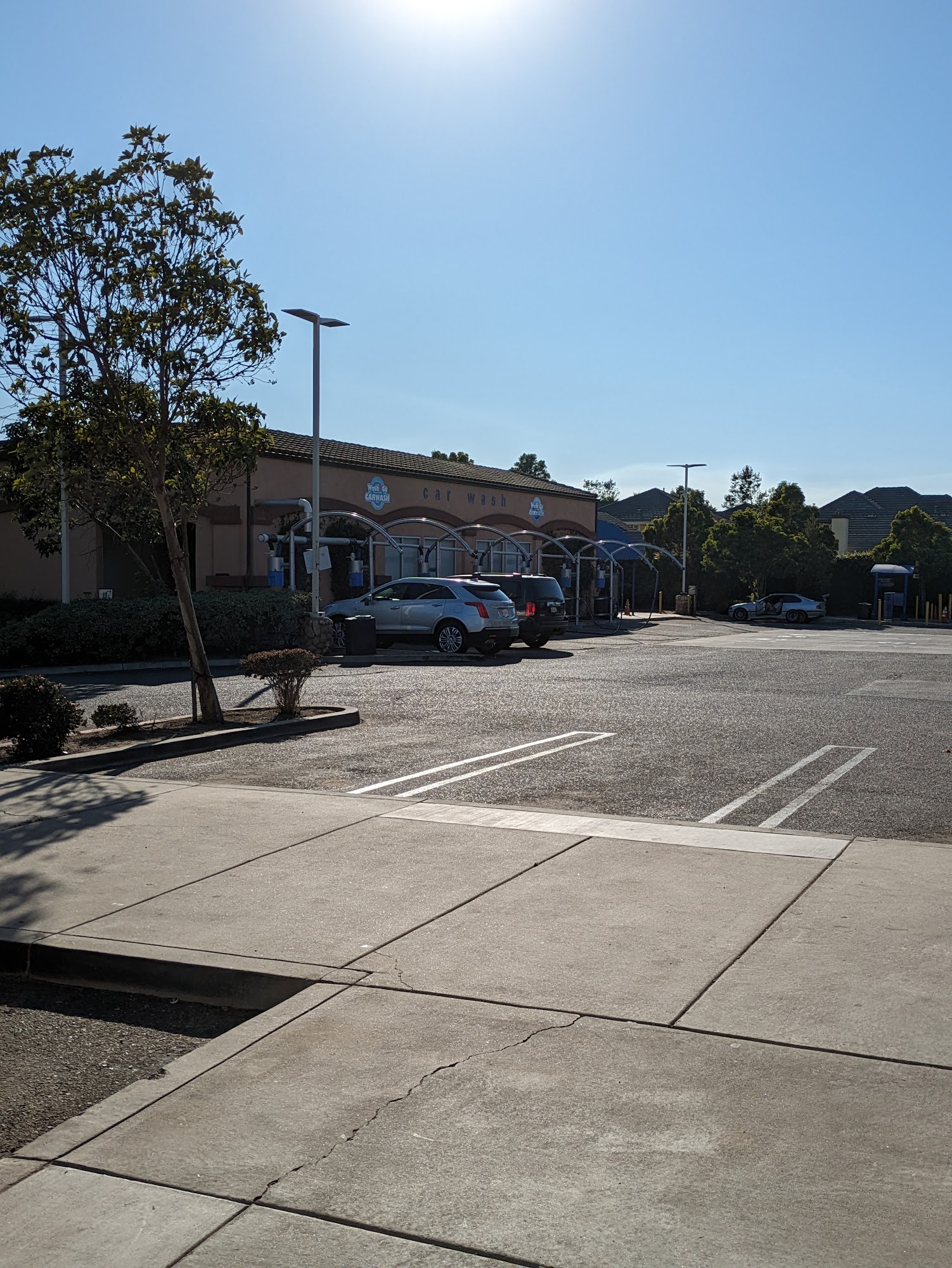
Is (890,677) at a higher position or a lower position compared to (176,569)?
lower

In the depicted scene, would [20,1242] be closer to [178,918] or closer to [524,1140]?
[524,1140]

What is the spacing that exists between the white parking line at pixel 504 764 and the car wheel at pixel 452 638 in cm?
1328

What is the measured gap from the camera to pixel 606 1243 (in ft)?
11.0

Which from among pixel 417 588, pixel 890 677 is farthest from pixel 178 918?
pixel 417 588

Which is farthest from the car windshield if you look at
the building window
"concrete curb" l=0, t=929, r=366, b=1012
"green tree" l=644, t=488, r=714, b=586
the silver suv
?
"green tree" l=644, t=488, r=714, b=586

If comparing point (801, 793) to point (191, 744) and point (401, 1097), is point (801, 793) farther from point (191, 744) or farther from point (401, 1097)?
point (401, 1097)

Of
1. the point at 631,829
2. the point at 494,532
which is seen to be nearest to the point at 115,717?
the point at 631,829

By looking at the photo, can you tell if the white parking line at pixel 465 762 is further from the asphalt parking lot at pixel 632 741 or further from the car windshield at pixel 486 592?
the car windshield at pixel 486 592

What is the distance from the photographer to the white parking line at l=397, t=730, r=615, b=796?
10500 mm

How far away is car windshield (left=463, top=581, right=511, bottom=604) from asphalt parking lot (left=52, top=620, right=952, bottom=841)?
7.76 feet

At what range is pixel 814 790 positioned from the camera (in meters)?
10.7

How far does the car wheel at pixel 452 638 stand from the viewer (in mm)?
27656

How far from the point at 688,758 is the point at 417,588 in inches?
667

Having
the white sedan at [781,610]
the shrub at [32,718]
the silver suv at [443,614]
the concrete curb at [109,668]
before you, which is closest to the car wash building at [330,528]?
the silver suv at [443,614]
